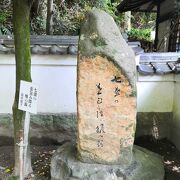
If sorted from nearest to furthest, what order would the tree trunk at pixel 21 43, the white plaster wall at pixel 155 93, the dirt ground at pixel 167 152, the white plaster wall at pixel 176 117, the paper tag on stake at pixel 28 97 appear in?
the paper tag on stake at pixel 28 97
the tree trunk at pixel 21 43
the dirt ground at pixel 167 152
the white plaster wall at pixel 176 117
the white plaster wall at pixel 155 93

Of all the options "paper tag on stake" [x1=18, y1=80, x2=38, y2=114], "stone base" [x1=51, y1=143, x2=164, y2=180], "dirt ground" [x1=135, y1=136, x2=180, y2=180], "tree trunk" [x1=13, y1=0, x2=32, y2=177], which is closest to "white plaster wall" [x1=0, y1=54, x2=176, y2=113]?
"dirt ground" [x1=135, y1=136, x2=180, y2=180]

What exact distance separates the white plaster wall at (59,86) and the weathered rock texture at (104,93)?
190 centimetres

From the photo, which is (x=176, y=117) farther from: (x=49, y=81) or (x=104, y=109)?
(x=49, y=81)

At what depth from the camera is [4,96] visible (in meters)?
6.23

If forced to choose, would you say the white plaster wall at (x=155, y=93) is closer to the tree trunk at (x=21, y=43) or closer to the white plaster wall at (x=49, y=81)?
the white plaster wall at (x=49, y=81)

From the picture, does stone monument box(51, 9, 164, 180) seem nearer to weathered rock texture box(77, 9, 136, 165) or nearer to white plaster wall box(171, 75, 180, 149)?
weathered rock texture box(77, 9, 136, 165)

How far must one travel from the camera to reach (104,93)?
4.22 meters

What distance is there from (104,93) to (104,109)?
0.23 m

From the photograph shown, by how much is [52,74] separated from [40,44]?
676 millimetres

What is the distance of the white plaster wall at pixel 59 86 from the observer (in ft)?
19.8

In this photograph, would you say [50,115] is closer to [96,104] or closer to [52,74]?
[52,74]

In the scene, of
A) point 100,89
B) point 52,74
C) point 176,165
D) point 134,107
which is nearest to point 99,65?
point 100,89

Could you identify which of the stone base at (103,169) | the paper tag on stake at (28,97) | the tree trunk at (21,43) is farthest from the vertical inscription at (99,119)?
the tree trunk at (21,43)

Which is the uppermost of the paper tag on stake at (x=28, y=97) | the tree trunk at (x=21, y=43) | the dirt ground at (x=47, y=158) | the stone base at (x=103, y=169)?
the tree trunk at (x=21, y=43)
